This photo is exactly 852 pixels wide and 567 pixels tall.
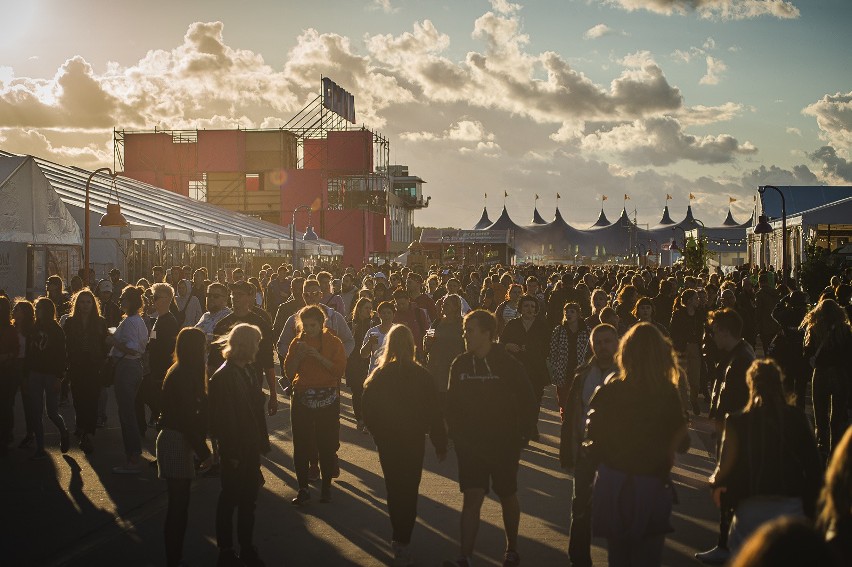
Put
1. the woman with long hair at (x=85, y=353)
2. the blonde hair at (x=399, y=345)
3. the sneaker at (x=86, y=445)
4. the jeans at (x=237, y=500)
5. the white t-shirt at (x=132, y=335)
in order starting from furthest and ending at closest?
the woman with long hair at (x=85, y=353)
the sneaker at (x=86, y=445)
the white t-shirt at (x=132, y=335)
the blonde hair at (x=399, y=345)
the jeans at (x=237, y=500)

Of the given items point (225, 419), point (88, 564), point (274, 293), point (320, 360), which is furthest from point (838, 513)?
point (274, 293)

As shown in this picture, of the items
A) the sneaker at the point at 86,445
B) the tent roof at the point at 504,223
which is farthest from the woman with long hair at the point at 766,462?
the tent roof at the point at 504,223

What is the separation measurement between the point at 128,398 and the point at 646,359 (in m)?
6.49

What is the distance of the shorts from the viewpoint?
6582 millimetres

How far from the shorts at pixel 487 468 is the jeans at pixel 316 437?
233cm

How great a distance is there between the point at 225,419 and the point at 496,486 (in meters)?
1.85

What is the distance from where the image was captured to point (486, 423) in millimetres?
6590

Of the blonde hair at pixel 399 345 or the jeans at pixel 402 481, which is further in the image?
the blonde hair at pixel 399 345

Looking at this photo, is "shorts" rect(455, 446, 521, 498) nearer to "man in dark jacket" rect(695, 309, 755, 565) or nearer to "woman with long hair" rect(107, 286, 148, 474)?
"man in dark jacket" rect(695, 309, 755, 565)

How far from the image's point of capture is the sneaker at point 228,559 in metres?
6.52

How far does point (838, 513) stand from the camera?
3262 mm

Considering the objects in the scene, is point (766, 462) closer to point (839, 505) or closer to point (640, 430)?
point (640, 430)

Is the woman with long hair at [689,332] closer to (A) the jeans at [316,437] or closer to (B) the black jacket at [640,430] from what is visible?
(A) the jeans at [316,437]

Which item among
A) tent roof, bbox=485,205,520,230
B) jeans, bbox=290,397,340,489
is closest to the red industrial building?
tent roof, bbox=485,205,520,230
